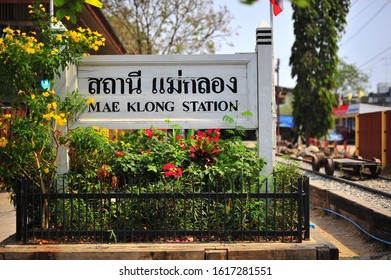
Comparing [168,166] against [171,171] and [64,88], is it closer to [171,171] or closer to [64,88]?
[171,171]

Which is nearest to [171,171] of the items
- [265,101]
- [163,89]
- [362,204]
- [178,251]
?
[178,251]

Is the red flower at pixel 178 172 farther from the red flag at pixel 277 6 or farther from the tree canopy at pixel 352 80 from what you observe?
the tree canopy at pixel 352 80

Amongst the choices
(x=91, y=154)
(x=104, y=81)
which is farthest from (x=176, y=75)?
(x=91, y=154)

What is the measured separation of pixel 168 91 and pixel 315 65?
91.6ft

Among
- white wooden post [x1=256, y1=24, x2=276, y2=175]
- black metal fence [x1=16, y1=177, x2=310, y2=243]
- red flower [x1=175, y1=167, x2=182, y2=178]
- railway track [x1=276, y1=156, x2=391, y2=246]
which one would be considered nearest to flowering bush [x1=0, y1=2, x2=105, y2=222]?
black metal fence [x1=16, y1=177, x2=310, y2=243]

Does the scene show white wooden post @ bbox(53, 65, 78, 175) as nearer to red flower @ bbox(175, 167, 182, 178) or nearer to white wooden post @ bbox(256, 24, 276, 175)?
red flower @ bbox(175, 167, 182, 178)

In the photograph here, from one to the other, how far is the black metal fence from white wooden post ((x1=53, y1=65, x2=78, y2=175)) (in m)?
0.43

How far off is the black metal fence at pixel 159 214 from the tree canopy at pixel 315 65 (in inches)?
1059

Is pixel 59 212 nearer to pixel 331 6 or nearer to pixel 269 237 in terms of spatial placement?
pixel 269 237

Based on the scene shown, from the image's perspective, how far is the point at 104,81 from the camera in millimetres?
5859

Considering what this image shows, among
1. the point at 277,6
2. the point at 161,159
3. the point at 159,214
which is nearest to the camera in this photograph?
the point at 159,214

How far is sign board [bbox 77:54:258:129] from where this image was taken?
230 inches

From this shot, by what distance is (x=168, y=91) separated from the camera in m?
5.85

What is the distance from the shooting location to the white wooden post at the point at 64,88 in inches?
224
